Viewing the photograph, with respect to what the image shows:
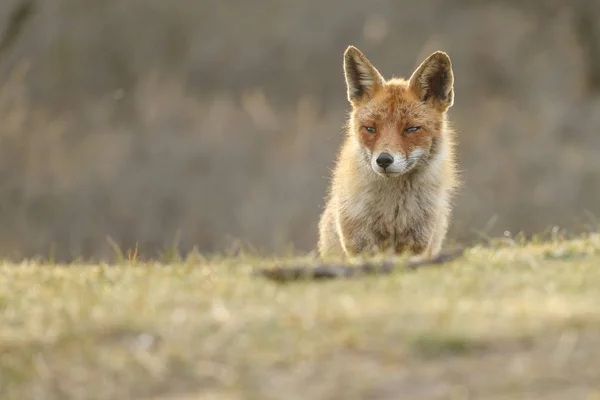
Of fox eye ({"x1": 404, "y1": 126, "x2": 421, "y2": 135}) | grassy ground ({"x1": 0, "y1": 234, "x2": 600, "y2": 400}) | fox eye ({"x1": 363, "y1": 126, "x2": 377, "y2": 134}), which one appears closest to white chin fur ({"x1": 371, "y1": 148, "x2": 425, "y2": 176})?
fox eye ({"x1": 404, "y1": 126, "x2": 421, "y2": 135})

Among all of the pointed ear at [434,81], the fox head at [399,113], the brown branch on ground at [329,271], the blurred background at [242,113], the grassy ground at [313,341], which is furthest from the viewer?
the blurred background at [242,113]

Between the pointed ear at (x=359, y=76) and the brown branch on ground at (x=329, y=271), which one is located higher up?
the pointed ear at (x=359, y=76)

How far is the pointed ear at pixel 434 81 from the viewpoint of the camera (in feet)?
24.2

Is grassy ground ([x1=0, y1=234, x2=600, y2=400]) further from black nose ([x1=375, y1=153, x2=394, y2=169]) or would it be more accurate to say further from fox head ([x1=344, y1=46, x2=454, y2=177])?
fox head ([x1=344, y1=46, x2=454, y2=177])

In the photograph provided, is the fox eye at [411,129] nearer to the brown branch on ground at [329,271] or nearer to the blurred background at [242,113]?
the brown branch on ground at [329,271]

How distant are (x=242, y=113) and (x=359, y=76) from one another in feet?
24.9

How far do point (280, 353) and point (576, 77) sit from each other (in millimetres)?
13305

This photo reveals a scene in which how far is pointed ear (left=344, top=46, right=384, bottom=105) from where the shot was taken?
7547 millimetres

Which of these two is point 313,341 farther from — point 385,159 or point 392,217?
point 392,217

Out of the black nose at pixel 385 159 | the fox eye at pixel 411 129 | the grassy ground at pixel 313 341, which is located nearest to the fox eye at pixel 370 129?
the fox eye at pixel 411 129

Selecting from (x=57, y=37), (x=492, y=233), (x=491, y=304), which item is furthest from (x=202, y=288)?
(x=57, y=37)

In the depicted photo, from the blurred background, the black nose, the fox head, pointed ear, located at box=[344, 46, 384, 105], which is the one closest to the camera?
the black nose

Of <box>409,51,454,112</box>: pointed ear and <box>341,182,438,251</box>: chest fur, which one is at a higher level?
<box>409,51,454,112</box>: pointed ear

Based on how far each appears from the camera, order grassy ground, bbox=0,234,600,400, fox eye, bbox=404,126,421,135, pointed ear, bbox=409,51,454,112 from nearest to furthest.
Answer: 1. grassy ground, bbox=0,234,600,400
2. fox eye, bbox=404,126,421,135
3. pointed ear, bbox=409,51,454,112
